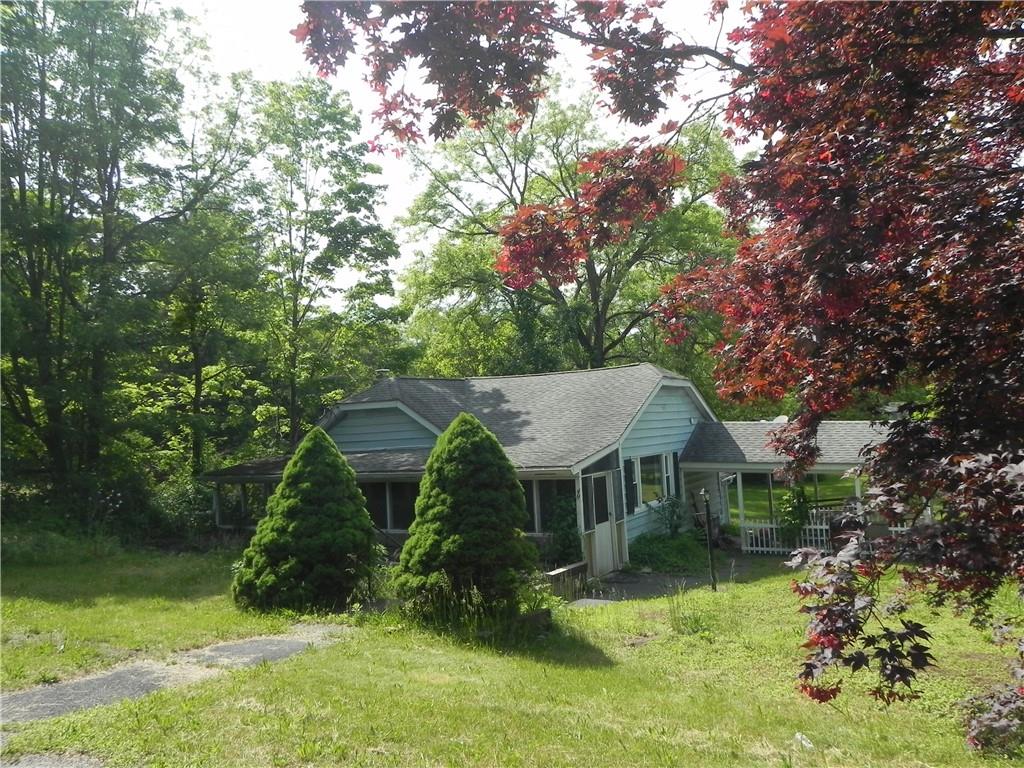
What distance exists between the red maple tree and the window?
13944 mm

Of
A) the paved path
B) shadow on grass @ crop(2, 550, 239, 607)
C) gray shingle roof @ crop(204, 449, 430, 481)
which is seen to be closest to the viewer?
the paved path

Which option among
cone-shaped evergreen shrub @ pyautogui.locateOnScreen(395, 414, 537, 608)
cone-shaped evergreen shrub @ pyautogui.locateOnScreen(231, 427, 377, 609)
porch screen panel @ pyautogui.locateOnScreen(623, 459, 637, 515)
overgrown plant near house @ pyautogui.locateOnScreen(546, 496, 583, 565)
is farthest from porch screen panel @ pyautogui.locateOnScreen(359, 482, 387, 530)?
cone-shaped evergreen shrub @ pyautogui.locateOnScreen(395, 414, 537, 608)

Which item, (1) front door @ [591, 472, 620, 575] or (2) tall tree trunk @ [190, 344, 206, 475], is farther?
(2) tall tree trunk @ [190, 344, 206, 475]

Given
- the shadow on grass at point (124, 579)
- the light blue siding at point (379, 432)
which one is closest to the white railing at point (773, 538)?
the light blue siding at point (379, 432)

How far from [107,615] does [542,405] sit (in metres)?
12.0

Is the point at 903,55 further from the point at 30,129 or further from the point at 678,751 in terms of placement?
the point at 30,129

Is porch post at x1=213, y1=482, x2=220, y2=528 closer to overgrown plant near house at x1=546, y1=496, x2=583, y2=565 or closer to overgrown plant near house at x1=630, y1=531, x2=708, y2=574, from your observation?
overgrown plant near house at x1=546, y1=496, x2=583, y2=565

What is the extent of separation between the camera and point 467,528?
415 inches

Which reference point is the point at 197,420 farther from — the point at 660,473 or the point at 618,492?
the point at 660,473

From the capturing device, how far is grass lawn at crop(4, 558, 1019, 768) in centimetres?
591

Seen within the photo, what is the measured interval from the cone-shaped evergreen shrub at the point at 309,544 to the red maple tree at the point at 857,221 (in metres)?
A: 7.48

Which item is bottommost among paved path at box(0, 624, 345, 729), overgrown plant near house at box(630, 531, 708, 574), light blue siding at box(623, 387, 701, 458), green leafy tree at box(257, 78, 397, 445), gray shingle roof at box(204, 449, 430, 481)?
overgrown plant near house at box(630, 531, 708, 574)

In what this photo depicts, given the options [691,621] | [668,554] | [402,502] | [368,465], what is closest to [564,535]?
[668,554]

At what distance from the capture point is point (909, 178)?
185 inches
